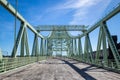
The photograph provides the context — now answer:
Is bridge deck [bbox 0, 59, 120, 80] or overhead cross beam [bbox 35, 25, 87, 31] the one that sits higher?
overhead cross beam [bbox 35, 25, 87, 31]

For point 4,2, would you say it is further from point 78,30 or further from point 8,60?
point 78,30

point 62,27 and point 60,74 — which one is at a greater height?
point 62,27

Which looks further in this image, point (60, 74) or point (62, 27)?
point (62, 27)

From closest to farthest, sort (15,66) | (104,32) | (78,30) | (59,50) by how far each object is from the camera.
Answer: (15,66)
(104,32)
(78,30)
(59,50)

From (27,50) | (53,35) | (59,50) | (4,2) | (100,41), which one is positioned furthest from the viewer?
(59,50)

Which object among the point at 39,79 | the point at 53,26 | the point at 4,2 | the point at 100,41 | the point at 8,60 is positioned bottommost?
the point at 39,79

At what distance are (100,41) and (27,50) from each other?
43.7 feet

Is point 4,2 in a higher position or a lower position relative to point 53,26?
lower

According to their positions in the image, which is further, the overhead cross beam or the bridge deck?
the overhead cross beam

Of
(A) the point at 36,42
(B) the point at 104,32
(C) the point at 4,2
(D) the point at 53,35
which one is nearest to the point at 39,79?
(C) the point at 4,2

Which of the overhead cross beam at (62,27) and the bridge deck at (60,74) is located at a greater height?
the overhead cross beam at (62,27)

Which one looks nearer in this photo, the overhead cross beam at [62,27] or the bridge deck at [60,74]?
the bridge deck at [60,74]

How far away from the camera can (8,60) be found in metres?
21.4

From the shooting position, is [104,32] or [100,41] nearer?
[104,32]
